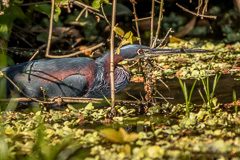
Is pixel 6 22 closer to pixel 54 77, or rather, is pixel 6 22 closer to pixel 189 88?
pixel 54 77

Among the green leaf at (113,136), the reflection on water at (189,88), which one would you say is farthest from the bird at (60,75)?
the green leaf at (113,136)

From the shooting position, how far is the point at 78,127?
174 inches

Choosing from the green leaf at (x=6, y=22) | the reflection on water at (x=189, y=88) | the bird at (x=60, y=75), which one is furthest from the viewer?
the green leaf at (x=6, y=22)

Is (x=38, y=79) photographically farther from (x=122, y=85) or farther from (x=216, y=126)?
(x=216, y=126)

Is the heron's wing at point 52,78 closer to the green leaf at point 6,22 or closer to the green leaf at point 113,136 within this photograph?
the green leaf at point 6,22

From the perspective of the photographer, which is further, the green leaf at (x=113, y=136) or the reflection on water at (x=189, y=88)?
the reflection on water at (x=189, y=88)

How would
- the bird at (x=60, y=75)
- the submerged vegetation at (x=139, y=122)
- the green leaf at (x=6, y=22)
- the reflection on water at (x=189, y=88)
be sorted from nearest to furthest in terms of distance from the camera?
the submerged vegetation at (x=139, y=122)
the reflection on water at (x=189, y=88)
the bird at (x=60, y=75)
the green leaf at (x=6, y=22)

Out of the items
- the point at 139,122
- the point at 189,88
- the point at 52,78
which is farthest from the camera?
the point at 189,88

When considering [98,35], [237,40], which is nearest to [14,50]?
[98,35]

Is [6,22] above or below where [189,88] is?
above

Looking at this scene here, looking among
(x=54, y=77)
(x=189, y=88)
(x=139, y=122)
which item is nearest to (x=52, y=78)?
Answer: (x=54, y=77)

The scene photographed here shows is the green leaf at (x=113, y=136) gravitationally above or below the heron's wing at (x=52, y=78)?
below

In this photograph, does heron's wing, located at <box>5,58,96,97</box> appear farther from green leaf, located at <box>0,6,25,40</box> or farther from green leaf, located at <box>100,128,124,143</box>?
green leaf, located at <box>100,128,124,143</box>

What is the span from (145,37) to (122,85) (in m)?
3.36
